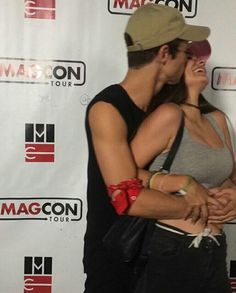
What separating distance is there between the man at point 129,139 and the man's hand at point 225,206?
0.04m

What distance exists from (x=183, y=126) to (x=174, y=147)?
61mm

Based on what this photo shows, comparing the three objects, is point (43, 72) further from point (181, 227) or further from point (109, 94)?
point (181, 227)

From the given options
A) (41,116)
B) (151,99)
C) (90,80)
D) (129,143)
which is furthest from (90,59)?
(129,143)

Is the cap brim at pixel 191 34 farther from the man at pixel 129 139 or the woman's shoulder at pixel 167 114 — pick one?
the woman's shoulder at pixel 167 114

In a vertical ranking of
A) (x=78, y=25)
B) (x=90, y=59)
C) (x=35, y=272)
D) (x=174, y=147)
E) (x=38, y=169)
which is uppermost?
(x=78, y=25)

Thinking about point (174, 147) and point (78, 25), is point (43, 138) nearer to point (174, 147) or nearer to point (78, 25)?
point (78, 25)

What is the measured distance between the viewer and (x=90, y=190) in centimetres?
135

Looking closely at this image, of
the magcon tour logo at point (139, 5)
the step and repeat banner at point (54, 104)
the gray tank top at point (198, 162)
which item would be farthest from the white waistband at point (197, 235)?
the magcon tour logo at point (139, 5)

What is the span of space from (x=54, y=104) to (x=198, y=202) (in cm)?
87

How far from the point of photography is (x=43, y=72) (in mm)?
1850

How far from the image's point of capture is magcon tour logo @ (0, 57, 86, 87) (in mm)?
1835

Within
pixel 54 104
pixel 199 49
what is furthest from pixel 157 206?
pixel 54 104

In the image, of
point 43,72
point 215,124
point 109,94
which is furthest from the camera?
point 43,72

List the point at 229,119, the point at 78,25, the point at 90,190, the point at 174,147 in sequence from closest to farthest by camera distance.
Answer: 1. the point at 174,147
2. the point at 90,190
3. the point at 78,25
4. the point at 229,119
